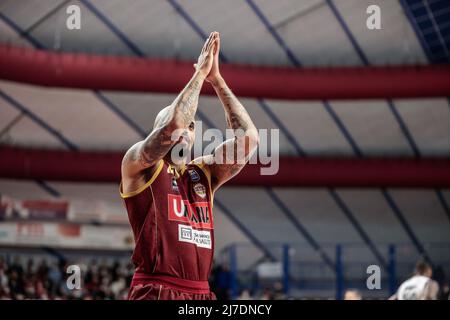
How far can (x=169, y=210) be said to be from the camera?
13.3 feet

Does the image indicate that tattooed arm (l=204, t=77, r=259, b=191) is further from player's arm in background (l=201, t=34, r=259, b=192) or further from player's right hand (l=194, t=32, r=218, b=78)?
player's right hand (l=194, t=32, r=218, b=78)

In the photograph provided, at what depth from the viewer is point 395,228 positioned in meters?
24.0

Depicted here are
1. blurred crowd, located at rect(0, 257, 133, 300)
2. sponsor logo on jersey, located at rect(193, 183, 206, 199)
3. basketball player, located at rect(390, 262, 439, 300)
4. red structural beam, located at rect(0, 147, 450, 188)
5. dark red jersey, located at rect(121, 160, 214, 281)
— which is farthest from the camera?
red structural beam, located at rect(0, 147, 450, 188)

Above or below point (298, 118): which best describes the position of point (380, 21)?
above

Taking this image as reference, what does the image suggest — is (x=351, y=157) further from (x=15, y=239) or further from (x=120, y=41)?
(x=15, y=239)

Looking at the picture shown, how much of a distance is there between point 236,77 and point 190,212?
14.4 meters

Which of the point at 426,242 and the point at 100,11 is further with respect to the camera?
the point at 426,242

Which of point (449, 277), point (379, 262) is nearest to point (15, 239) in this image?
point (379, 262)

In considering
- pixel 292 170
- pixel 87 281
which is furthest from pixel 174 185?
pixel 87 281

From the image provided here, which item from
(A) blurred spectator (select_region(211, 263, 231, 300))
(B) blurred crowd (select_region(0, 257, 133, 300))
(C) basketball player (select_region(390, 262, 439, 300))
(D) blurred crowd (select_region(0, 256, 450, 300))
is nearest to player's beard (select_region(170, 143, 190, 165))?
(C) basketball player (select_region(390, 262, 439, 300))

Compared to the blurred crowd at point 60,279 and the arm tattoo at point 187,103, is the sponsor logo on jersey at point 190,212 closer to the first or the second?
the arm tattoo at point 187,103

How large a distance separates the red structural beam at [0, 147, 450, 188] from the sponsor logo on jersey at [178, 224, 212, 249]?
16.4 meters

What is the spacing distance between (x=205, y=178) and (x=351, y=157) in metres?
17.5

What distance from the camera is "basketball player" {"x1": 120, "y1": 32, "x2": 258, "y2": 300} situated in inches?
153
